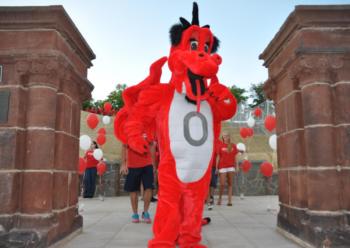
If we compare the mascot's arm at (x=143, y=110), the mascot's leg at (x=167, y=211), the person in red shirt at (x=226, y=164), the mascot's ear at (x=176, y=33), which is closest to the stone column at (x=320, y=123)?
the mascot's ear at (x=176, y=33)

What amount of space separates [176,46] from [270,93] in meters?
1.90

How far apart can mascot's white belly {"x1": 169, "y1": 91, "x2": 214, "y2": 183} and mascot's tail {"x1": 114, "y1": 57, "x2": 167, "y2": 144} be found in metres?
0.37

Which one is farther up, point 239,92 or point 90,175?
point 239,92

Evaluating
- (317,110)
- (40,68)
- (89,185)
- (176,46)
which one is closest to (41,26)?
(40,68)

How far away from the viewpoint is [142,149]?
3264 millimetres

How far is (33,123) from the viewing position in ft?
11.2

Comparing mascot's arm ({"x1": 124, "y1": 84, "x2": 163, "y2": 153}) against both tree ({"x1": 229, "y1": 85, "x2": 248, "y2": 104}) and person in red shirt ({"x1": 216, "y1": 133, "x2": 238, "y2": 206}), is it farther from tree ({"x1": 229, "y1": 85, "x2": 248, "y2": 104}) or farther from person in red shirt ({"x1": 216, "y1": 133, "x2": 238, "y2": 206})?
tree ({"x1": 229, "y1": 85, "x2": 248, "y2": 104})

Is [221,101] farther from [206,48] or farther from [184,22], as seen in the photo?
[184,22]

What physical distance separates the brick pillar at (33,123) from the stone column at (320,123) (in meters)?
2.57

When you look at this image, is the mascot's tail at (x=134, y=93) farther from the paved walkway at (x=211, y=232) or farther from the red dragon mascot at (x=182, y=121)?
the paved walkway at (x=211, y=232)

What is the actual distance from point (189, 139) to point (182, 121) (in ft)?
0.60

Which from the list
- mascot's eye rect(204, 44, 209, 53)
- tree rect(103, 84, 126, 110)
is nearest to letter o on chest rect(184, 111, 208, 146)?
mascot's eye rect(204, 44, 209, 53)

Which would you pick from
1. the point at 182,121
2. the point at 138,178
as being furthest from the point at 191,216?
the point at 138,178

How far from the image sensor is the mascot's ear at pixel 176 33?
344cm
